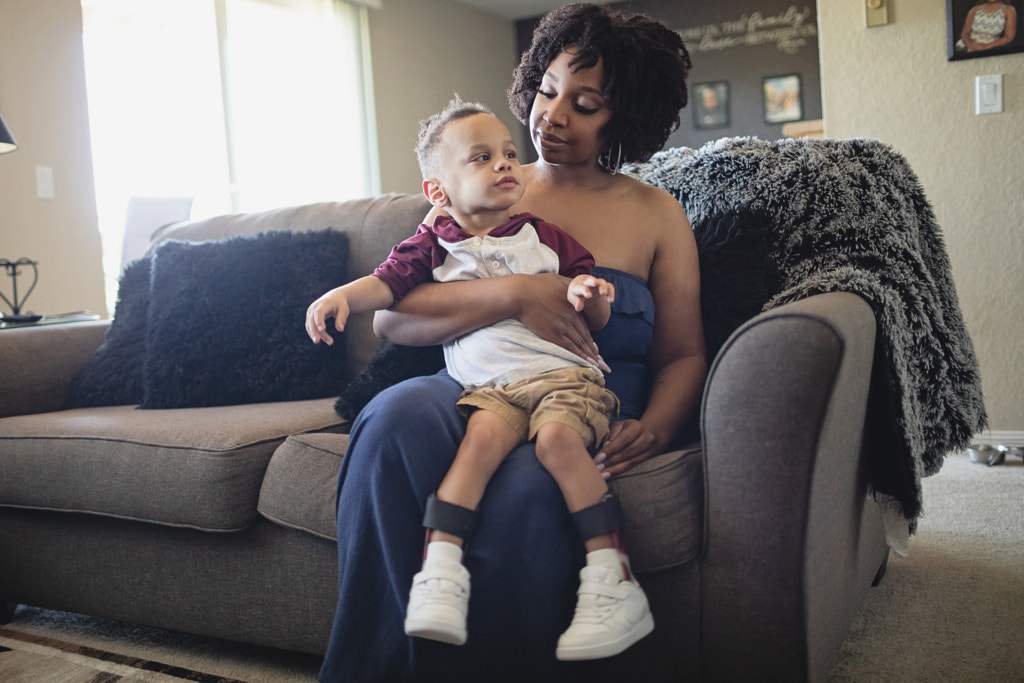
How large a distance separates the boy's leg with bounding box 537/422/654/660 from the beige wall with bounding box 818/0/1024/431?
2145 mm

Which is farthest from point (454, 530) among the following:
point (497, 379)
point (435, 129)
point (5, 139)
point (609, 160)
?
point (5, 139)

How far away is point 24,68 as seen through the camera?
10.2 ft

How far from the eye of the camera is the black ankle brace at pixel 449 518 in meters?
1.04

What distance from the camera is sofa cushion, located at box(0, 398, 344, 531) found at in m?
1.38

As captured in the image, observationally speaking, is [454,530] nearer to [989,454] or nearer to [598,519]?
[598,519]

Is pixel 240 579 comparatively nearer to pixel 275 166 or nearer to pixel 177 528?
pixel 177 528

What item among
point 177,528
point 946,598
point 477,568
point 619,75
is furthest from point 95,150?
point 946,598

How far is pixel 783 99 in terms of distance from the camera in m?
6.09

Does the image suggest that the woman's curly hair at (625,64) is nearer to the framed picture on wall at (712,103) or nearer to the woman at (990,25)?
the woman at (990,25)

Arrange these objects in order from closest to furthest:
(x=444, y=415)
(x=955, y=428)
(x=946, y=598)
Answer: (x=444, y=415) < (x=955, y=428) < (x=946, y=598)

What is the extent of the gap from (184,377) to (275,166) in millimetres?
3082

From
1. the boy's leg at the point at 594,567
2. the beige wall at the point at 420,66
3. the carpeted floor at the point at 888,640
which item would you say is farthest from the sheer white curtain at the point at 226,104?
the boy's leg at the point at 594,567

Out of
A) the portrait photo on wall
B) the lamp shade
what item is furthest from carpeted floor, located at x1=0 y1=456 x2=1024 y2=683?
the portrait photo on wall

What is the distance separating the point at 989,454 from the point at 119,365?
2.49 metres
